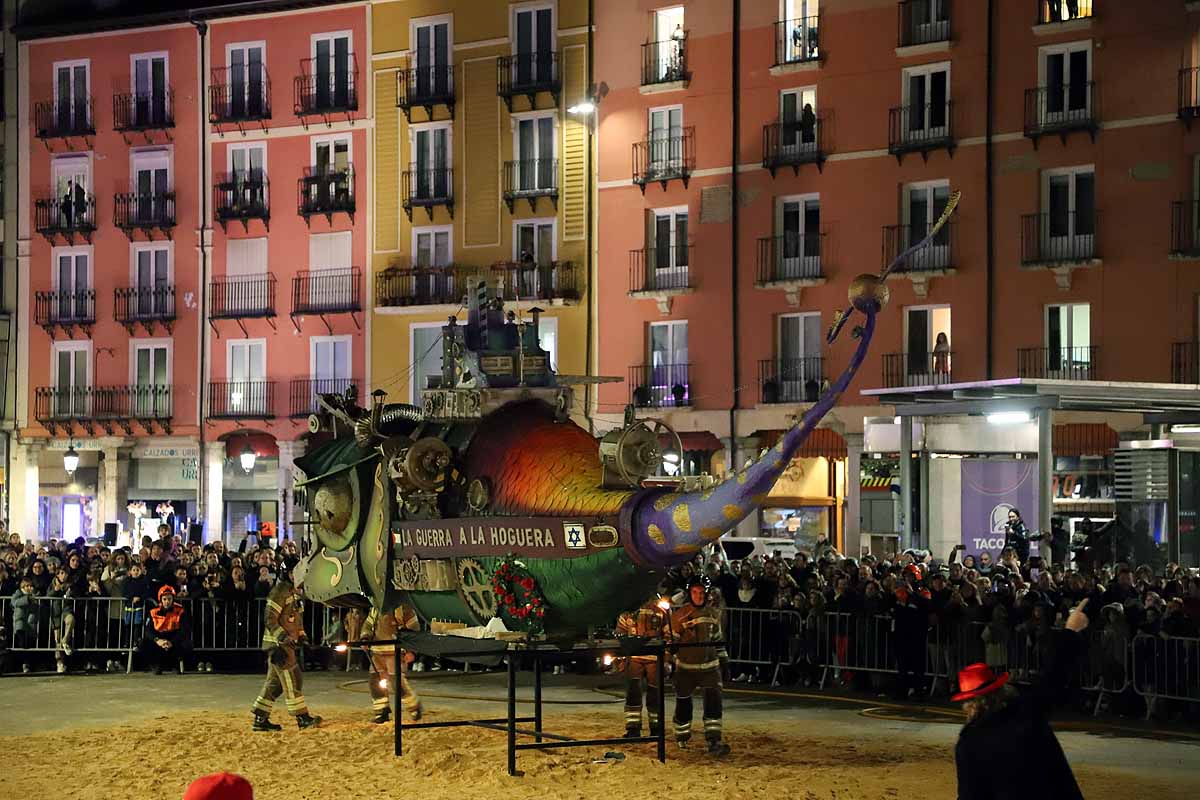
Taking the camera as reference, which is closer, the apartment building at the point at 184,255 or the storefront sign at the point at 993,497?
the storefront sign at the point at 993,497

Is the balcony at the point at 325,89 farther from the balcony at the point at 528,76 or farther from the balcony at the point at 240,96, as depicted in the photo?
the balcony at the point at 528,76

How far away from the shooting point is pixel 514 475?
17016 millimetres

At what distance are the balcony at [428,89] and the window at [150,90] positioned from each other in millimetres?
8162

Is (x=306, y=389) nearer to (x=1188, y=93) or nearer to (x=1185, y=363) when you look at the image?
(x=1185, y=363)

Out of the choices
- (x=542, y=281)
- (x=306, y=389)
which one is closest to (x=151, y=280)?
(x=306, y=389)

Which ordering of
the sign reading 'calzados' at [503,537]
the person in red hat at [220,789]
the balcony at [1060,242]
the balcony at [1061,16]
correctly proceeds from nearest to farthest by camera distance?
the person in red hat at [220,789] < the sign reading 'calzados' at [503,537] < the balcony at [1061,16] < the balcony at [1060,242]

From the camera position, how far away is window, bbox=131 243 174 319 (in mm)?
51812

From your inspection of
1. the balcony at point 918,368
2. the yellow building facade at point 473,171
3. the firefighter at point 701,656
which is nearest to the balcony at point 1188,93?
the balcony at point 918,368

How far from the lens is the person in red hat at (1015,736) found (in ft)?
29.8

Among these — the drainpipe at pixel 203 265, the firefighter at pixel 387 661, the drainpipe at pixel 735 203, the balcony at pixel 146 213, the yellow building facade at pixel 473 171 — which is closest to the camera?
the firefighter at pixel 387 661

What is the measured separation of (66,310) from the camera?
53.0 metres

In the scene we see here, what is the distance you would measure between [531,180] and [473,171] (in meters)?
1.83

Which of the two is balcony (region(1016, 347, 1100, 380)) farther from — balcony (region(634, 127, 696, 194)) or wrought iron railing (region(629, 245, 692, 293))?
balcony (region(634, 127, 696, 194))

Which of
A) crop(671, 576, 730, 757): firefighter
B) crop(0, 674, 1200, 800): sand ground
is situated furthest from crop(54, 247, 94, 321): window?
crop(671, 576, 730, 757): firefighter
